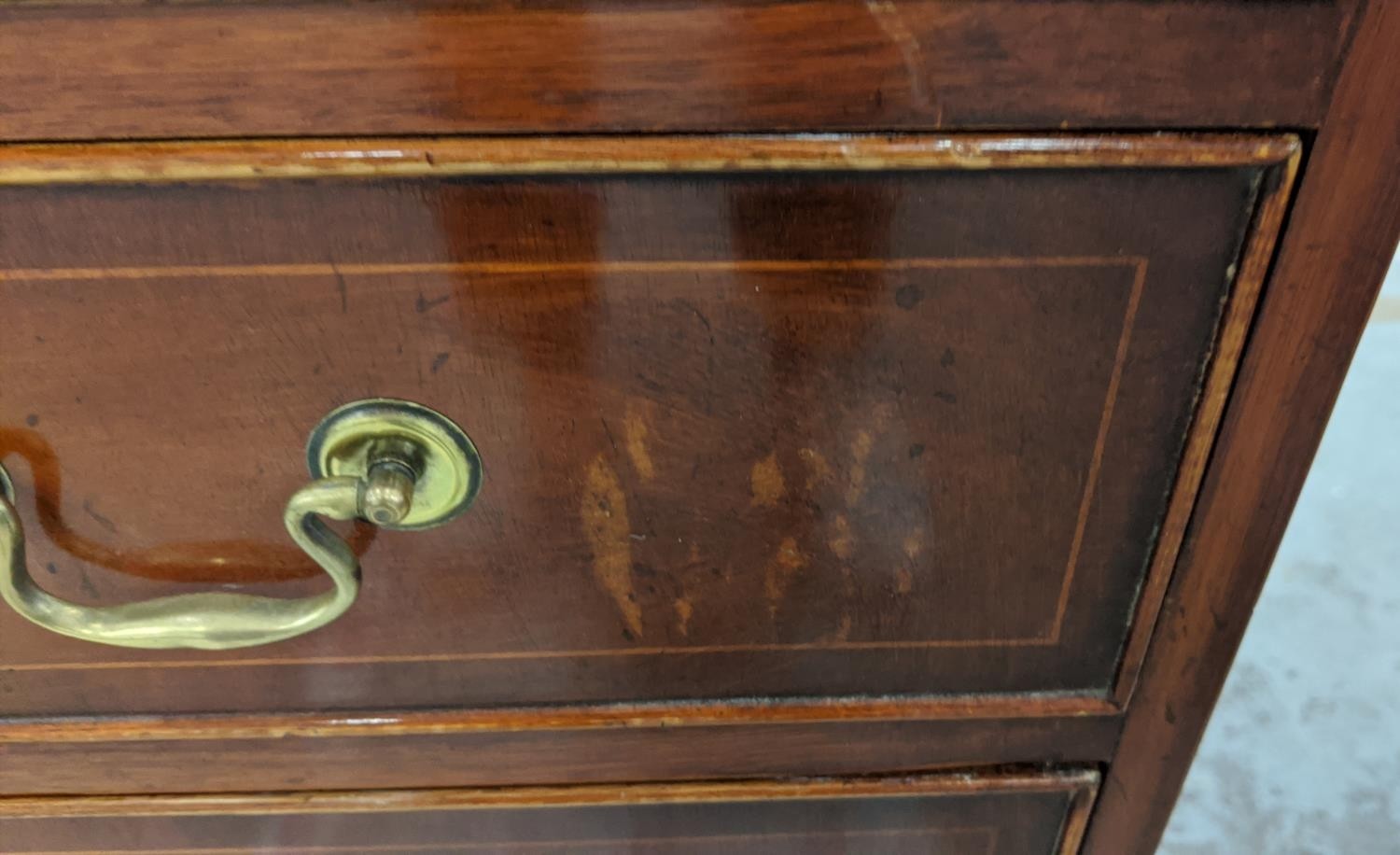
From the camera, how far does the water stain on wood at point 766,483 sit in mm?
297

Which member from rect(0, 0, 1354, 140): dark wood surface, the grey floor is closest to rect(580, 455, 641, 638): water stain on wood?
rect(0, 0, 1354, 140): dark wood surface

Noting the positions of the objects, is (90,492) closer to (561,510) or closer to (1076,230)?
(561,510)

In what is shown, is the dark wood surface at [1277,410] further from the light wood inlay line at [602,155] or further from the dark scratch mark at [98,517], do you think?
the dark scratch mark at [98,517]

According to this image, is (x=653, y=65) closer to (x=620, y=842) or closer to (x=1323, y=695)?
(x=620, y=842)

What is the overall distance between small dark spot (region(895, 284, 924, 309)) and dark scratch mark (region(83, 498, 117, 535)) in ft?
0.77

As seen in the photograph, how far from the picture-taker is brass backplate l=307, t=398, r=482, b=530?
0.28 metres

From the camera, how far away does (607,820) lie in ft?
1.31

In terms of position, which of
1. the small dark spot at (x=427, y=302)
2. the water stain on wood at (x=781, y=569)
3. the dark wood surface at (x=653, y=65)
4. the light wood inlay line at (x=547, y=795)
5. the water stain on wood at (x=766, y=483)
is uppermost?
the dark wood surface at (x=653, y=65)

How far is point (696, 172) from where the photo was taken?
0.81 ft

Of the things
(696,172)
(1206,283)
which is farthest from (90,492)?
(1206,283)

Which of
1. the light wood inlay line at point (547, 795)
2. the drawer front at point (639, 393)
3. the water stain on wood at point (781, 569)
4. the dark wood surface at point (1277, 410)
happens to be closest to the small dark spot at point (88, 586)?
the drawer front at point (639, 393)

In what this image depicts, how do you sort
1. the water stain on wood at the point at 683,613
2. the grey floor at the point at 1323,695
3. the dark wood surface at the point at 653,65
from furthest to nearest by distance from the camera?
the grey floor at the point at 1323,695
the water stain on wood at the point at 683,613
the dark wood surface at the point at 653,65

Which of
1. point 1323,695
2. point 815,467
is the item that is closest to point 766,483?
point 815,467

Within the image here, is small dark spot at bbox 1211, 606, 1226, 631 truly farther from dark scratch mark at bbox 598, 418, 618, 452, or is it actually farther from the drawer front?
dark scratch mark at bbox 598, 418, 618, 452
